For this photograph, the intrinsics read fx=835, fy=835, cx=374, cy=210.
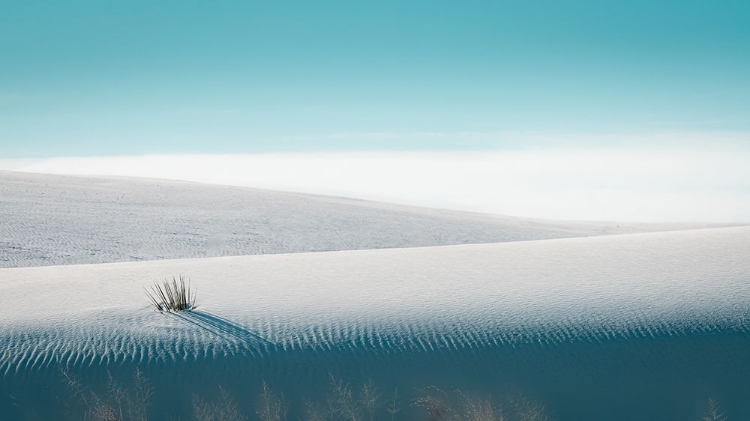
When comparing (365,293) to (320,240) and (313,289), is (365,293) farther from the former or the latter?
(320,240)

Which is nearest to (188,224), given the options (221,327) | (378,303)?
(378,303)

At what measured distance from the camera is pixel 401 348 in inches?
227

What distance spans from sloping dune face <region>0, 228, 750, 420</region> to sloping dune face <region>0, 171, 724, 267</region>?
32.1ft

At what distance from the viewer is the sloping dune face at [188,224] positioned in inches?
687

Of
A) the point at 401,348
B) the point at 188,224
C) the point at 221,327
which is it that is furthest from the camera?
the point at 188,224

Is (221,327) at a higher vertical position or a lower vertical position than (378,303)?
lower

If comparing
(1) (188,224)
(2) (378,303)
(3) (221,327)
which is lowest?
(1) (188,224)

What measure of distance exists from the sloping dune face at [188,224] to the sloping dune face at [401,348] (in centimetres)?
980

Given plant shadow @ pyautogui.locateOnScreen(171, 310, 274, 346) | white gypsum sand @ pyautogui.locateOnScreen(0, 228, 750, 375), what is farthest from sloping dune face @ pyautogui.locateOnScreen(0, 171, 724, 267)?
plant shadow @ pyautogui.locateOnScreen(171, 310, 274, 346)

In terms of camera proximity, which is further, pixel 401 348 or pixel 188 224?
pixel 188 224

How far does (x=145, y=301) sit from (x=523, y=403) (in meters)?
3.53

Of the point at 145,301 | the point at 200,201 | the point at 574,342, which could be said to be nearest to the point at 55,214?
the point at 200,201

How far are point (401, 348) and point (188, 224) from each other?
15870 millimetres

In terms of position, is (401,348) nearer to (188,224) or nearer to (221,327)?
(221,327)
